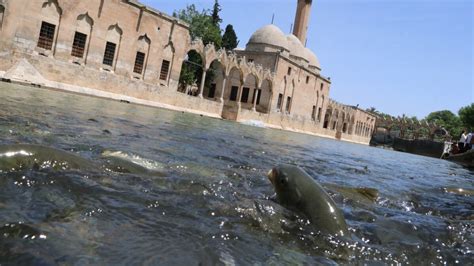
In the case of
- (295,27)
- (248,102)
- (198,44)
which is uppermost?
(295,27)

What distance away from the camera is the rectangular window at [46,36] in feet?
69.7

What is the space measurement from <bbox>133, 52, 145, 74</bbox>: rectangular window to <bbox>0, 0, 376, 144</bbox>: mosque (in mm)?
19

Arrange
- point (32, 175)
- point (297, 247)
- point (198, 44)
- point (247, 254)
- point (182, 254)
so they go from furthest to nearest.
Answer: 1. point (198, 44)
2. point (32, 175)
3. point (297, 247)
4. point (247, 254)
5. point (182, 254)

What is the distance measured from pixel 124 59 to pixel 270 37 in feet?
77.1

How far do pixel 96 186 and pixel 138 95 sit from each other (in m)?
21.7

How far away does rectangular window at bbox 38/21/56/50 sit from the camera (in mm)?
21234

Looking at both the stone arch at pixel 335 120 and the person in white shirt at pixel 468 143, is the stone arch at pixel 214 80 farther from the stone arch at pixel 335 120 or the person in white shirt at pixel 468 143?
the person in white shirt at pixel 468 143

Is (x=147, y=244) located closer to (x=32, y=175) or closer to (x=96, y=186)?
(x=96, y=186)

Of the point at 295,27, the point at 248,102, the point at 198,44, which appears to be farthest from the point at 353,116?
the point at 198,44

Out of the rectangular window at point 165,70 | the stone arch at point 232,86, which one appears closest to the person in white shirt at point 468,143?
the rectangular window at point 165,70

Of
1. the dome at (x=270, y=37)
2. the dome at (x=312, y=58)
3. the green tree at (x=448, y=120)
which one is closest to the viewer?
the dome at (x=270, y=37)

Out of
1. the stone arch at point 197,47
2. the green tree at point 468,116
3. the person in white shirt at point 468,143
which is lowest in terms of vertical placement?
the person in white shirt at point 468,143

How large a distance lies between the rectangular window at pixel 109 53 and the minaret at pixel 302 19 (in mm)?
30606

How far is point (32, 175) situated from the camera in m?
2.86
